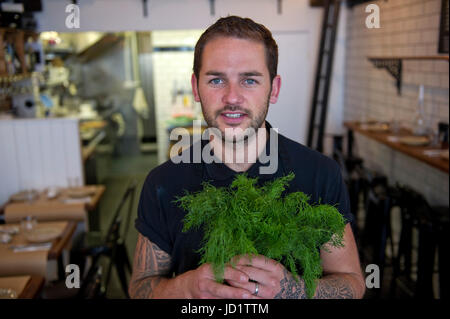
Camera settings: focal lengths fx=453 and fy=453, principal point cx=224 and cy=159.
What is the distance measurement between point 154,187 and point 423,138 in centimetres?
312

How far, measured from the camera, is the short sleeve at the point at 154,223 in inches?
51.7

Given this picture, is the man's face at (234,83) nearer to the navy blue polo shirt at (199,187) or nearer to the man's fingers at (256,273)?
the navy blue polo shirt at (199,187)

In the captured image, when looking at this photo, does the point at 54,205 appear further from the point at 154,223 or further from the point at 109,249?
the point at 154,223

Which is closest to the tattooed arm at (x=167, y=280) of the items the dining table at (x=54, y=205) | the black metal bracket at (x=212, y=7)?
the dining table at (x=54, y=205)

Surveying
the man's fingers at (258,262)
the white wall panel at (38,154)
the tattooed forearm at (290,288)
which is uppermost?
the man's fingers at (258,262)

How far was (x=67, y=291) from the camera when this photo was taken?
2.78 m

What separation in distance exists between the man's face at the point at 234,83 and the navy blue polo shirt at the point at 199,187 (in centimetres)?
22

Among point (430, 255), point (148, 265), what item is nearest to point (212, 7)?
point (430, 255)

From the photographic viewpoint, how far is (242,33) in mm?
1113

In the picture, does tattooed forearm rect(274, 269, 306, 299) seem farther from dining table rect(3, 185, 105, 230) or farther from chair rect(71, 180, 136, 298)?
dining table rect(3, 185, 105, 230)

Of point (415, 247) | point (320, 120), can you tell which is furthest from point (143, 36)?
point (415, 247)

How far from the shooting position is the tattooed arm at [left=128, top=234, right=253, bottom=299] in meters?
0.90

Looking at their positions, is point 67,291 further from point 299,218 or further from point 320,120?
point 320,120

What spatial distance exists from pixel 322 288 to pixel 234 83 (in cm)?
56
